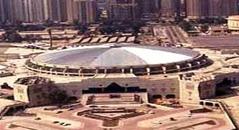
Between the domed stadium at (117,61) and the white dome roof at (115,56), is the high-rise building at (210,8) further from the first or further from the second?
the domed stadium at (117,61)

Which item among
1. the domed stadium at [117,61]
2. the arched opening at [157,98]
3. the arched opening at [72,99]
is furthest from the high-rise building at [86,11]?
the arched opening at [157,98]

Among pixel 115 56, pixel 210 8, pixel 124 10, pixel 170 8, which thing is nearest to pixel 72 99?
pixel 115 56

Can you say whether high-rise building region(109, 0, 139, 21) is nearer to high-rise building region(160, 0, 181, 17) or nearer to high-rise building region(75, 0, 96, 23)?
high-rise building region(75, 0, 96, 23)

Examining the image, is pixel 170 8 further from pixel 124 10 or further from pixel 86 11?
pixel 86 11

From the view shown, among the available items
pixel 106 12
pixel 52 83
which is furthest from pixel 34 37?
pixel 52 83

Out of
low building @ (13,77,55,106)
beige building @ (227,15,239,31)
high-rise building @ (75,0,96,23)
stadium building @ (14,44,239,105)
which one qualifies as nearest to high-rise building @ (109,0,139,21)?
high-rise building @ (75,0,96,23)

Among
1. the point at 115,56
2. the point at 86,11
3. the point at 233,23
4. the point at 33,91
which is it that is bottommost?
the point at 33,91

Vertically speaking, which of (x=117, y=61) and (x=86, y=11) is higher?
(x=86, y=11)

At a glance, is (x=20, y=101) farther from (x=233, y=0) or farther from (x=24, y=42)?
(x=233, y=0)

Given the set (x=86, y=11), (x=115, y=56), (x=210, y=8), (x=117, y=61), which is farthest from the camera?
(x=210, y=8)
